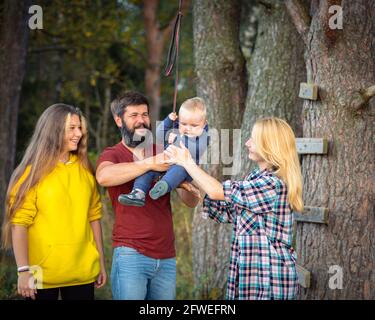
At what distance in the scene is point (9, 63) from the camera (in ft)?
27.4

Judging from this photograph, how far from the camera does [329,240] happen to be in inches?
194

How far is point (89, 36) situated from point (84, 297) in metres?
11.1

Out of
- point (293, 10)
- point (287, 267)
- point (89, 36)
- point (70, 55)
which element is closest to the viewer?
point (287, 267)

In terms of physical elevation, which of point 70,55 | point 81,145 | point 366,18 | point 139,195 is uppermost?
point 70,55

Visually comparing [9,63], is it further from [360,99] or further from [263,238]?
[263,238]

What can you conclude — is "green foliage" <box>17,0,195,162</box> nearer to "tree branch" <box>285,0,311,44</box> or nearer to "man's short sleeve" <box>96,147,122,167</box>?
"tree branch" <box>285,0,311,44</box>

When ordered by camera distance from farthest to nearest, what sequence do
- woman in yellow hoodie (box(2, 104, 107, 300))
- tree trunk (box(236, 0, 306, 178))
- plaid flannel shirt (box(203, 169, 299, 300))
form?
tree trunk (box(236, 0, 306, 178)) < woman in yellow hoodie (box(2, 104, 107, 300)) < plaid flannel shirt (box(203, 169, 299, 300))

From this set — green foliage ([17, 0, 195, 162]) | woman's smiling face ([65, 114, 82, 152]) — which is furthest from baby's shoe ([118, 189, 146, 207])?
green foliage ([17, 0, 195, 162])

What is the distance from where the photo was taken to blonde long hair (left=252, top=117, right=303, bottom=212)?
353 cm

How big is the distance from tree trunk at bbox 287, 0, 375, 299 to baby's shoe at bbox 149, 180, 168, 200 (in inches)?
68.3

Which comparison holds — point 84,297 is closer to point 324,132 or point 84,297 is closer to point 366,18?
point 324,132

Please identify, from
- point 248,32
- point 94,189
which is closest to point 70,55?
point 248,32

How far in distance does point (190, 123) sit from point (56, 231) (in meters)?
1.14

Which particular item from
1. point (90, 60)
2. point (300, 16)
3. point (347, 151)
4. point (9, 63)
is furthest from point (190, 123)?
point (90, 60)
